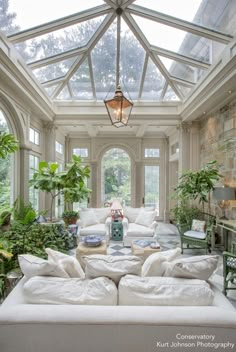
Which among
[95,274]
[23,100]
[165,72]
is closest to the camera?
[95,274]

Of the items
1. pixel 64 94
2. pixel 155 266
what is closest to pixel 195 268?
pixel 155 266

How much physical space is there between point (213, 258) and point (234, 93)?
149 inches

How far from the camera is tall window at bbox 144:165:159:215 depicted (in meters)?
8.75

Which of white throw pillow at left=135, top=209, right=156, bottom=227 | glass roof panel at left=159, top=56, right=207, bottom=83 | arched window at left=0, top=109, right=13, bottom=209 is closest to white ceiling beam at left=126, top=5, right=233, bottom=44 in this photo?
glass roof panel at left=159, top=56, right=207, bottom=83

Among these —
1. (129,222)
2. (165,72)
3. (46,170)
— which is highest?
(165,72)

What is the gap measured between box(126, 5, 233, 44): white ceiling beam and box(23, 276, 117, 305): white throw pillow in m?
4.20

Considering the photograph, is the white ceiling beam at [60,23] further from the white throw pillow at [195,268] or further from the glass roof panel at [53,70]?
the white throw pillow at [195,268]

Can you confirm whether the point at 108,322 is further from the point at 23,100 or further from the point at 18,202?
the point at 23,100

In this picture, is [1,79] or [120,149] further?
[120,149]

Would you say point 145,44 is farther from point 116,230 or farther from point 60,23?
point 116,230

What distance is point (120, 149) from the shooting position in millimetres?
8781

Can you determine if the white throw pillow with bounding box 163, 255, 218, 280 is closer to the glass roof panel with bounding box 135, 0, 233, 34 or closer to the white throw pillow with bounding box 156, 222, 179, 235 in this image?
the glass roof panel with bounding box 135, 0, 233, 34

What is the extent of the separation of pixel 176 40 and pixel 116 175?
5441 millimetres

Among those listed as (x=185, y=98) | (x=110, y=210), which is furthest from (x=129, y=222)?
(x=185, y=98)
